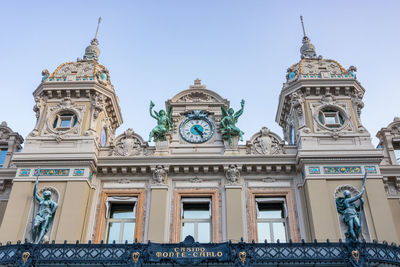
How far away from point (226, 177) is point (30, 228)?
8.49 m

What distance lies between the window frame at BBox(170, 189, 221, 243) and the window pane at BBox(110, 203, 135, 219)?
6.68ft

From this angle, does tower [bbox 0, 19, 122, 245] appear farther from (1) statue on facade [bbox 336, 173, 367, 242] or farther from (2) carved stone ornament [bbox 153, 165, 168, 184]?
(1) statue on facade [bbox 336, 173, 367, 242]

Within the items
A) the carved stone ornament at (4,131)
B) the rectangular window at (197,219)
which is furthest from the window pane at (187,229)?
the carved stone ornament at (4,131)

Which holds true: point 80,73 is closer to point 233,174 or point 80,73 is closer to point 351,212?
point 233,174

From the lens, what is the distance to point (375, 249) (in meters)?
15.5

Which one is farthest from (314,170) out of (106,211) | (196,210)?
(106,211)

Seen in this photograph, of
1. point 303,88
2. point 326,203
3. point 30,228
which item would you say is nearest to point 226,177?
point 326,203

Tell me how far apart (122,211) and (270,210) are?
6573mm

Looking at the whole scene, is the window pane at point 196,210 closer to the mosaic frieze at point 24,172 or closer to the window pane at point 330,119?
the mosaic frieze at point 24,172

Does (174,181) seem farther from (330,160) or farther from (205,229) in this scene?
(330,160)

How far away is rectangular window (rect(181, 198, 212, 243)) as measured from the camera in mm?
19016

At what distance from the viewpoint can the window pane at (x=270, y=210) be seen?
19.7 m

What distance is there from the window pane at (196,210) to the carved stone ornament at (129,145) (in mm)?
3319

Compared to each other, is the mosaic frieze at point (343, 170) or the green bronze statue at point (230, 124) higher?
the green bronze statue at point (230, 124)
